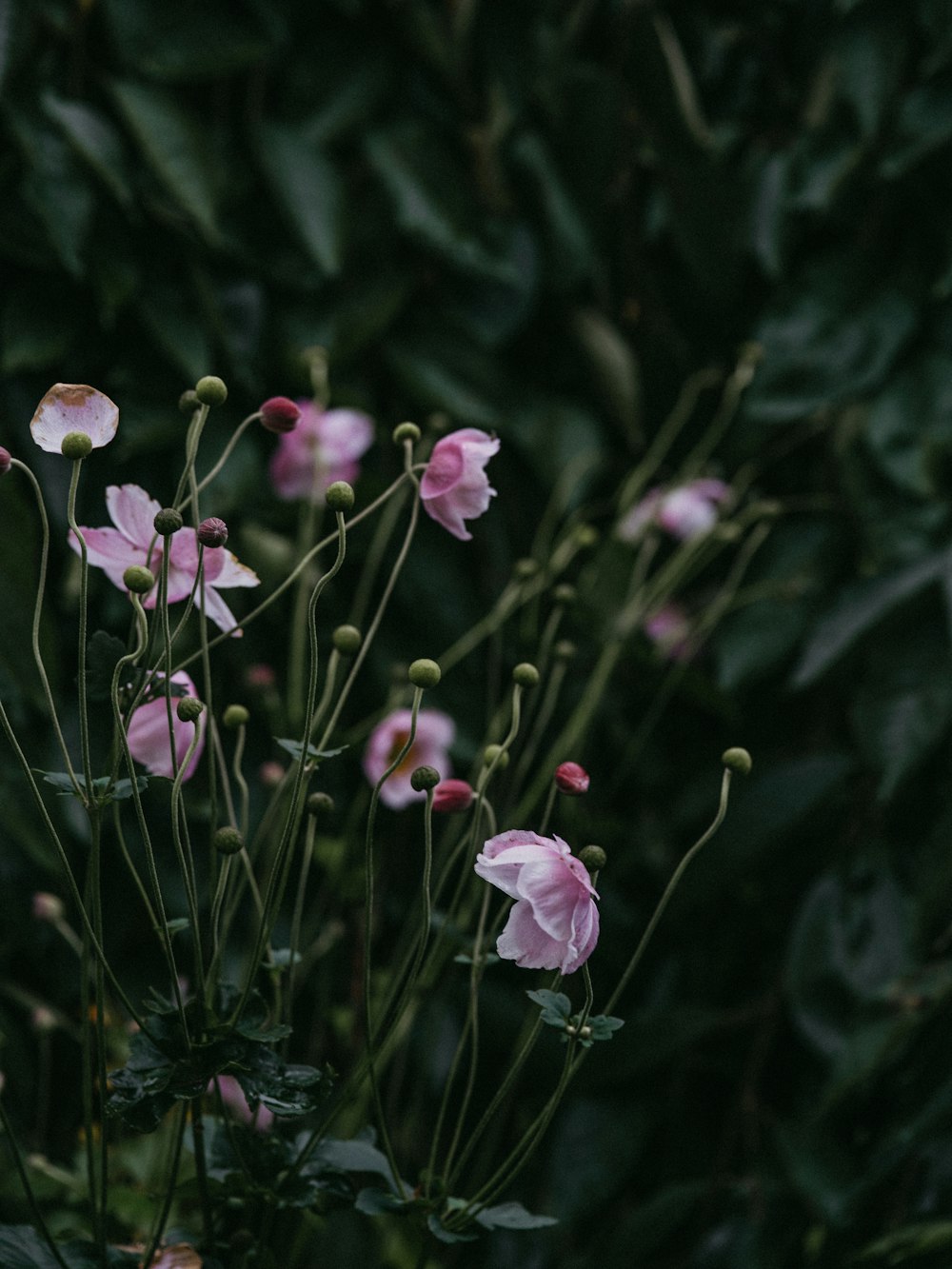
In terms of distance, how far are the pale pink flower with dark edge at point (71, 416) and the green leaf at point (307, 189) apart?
0.58 meters

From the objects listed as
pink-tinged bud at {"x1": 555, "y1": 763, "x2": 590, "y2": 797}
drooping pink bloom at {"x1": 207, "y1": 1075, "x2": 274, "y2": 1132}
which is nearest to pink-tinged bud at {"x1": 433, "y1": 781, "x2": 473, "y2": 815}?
pink-tinged bud at {"x1": 555, "y1": 763, "x2": 590, "y2": 797}

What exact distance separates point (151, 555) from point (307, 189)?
0.62 m

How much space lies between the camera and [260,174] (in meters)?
1.09

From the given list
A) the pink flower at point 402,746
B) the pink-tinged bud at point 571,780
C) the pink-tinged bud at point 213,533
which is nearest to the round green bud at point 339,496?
the pink-tinged bud at point 213,533

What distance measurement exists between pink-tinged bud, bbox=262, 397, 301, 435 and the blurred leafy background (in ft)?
1.14

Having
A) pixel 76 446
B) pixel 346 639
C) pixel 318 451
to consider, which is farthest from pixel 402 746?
pixel 76 446

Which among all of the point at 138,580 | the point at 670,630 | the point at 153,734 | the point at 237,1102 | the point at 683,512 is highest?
the point at 138,580

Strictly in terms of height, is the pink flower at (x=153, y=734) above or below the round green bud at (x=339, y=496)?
below

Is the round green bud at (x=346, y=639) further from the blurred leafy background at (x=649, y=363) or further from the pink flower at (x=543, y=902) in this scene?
the blurred leafy background at (x=649, y=363)

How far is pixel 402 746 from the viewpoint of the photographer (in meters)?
0.89

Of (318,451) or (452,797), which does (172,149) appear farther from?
(452,797)

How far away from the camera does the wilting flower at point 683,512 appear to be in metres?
1.13

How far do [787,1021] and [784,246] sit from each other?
70cm

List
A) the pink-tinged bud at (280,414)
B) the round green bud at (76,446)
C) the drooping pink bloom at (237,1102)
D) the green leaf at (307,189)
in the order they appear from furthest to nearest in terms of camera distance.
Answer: the green leaf at (307,189)
the drooping pink bloom at (237,1102)
the pink-tinged bud at (280,414)
the round green bud at (76,446)
